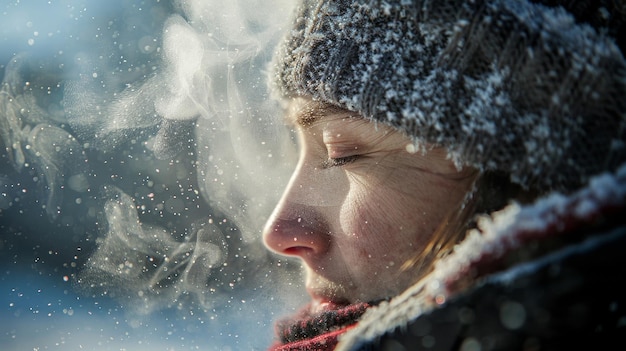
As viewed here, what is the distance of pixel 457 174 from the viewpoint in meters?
1.15

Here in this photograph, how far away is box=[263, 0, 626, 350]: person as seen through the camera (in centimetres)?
61

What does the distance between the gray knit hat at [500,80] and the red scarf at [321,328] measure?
48cm

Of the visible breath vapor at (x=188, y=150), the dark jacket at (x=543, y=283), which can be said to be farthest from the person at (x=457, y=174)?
the visible breath vapor at (x=188, y=150)

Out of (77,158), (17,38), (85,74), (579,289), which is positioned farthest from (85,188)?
(579,289)

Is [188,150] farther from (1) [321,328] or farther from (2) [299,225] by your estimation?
(1) [321,328]

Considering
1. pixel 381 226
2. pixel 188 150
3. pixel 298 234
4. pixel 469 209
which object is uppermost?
pixel 469 209

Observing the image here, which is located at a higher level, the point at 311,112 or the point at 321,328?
the point at 311,112

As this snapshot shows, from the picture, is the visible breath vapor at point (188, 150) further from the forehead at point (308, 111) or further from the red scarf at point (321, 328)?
the red scarf at point (321, 328)

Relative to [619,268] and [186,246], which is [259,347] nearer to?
[186,246]

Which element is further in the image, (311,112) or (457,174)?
(311,112)

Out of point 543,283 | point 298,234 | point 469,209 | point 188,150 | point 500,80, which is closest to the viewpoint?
point 543,283

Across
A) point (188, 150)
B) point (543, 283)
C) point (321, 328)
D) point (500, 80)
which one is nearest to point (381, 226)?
point (321, 328)

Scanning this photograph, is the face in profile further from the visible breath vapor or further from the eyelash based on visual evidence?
the visible breath vapor

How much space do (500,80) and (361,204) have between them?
494 mm
